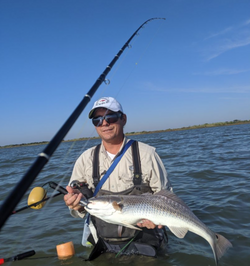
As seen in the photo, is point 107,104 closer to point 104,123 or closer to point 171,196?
point 104,123

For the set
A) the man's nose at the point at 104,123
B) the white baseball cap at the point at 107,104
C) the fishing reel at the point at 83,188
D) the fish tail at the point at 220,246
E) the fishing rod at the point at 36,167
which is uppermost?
the white baseball cap at the point at 107,104

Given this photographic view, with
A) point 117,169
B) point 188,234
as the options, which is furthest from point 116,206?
point 188,234

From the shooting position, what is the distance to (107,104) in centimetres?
398

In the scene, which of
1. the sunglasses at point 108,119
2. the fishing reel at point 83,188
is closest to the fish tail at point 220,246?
the fishing reel at point 83,188

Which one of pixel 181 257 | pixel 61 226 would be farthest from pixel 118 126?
pixel 61 226

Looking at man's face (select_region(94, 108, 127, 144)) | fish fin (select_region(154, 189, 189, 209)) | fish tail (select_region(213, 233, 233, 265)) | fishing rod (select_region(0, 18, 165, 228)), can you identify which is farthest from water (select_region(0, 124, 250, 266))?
fish fin (select_region(154, 189, 189, 209))

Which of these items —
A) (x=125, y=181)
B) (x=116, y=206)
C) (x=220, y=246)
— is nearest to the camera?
(x=116, y=206)

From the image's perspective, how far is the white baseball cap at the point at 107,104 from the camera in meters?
3.96

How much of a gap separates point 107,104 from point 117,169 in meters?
1.07

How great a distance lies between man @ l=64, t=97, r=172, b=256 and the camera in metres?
3.87

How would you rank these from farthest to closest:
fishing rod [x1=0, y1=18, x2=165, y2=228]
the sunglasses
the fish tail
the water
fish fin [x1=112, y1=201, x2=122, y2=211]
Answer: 1. the water
2. the sunglasses
3. the fish tail
4. fish fin [x1=112, y1=201, x2=122, y2=211]
5. fishing rod [x1=0, y1=18, x2=165, y2=228]

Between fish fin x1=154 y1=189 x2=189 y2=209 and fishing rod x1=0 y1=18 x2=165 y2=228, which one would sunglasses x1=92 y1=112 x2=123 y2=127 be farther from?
fish fin x1=154 y1=189 x2=189 y2=209

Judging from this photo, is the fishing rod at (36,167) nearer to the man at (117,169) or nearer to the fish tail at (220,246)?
the man at (117,169)

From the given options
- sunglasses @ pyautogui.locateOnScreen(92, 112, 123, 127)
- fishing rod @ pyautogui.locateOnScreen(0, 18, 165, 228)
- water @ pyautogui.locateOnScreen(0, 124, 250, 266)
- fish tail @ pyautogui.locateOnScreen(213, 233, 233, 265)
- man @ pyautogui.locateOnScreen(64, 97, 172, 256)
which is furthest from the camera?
water @ pyautogui.locateOnScreen(0, 124, 250, 266)
